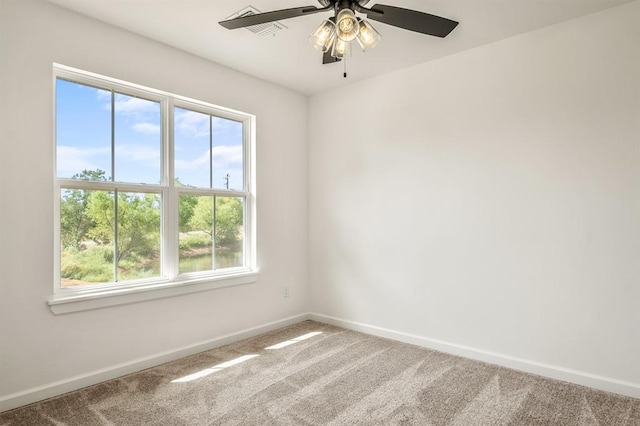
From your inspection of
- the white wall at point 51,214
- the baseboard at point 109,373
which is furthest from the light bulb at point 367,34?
the baseboard at point 109,373

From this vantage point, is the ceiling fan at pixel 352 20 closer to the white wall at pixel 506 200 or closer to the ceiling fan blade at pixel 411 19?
the ceiling fan blade at pixel 411 19

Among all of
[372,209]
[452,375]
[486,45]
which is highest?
[486,45]

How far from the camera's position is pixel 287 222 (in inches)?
161

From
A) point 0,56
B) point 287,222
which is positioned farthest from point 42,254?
point 287,222

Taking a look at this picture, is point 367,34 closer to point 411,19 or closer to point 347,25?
point 347,25

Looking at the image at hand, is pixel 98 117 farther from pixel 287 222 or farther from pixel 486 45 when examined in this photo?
pixel 486 45

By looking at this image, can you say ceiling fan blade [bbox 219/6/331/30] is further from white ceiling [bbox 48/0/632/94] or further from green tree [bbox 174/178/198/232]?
green tree [bbox 174/178/198/232]

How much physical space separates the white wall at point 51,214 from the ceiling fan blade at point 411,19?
194 centimetres

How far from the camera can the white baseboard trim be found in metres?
2.44

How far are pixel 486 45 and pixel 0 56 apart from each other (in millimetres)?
3470

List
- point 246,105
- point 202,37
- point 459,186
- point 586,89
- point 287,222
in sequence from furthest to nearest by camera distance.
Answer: point 287,222, point 246,105, point 459,186, point 202,37, point 586,89

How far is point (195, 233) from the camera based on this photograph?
10.9ft

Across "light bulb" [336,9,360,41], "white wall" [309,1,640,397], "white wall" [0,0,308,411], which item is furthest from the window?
"light bulb" [336,9,360,41]

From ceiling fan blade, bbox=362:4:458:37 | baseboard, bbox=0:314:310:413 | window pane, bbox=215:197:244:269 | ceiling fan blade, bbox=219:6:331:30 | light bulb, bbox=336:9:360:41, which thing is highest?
ceiling fan blade, bbox=219:6:331:30
